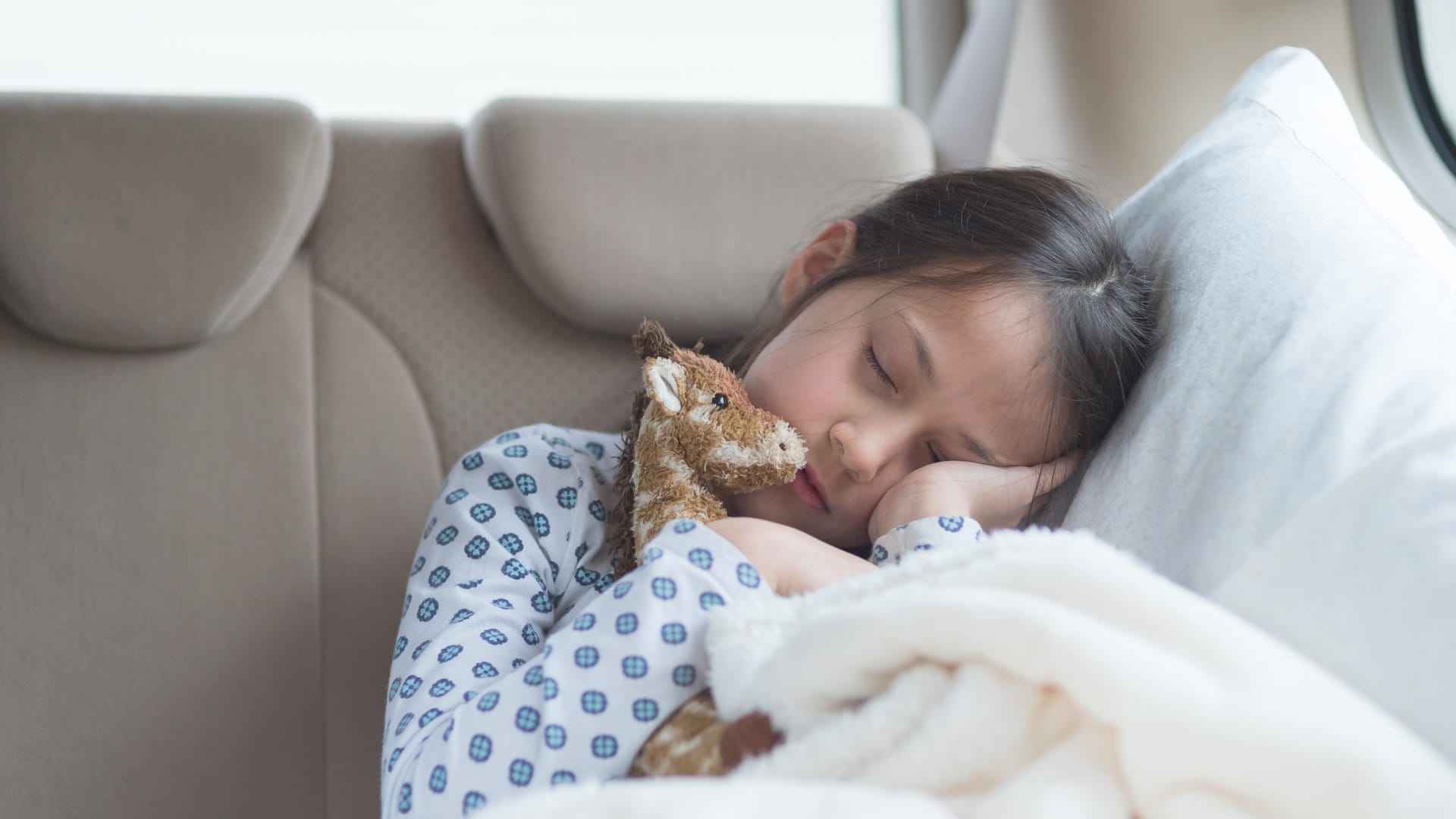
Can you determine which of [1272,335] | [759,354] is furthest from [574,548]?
[1272,335]

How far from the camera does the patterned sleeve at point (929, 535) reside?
812 mm

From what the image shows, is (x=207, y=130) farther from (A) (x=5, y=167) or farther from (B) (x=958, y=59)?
(B) (x=958, y=59)

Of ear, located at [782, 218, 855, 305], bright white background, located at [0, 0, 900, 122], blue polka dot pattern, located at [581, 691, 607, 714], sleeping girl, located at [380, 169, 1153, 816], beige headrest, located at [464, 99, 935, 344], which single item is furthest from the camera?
bright white background, located at [0, 0, 900, 122]

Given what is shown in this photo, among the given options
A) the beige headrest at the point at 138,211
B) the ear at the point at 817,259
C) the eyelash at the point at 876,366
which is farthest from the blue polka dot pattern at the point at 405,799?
the beige headrest at the point at 138,211

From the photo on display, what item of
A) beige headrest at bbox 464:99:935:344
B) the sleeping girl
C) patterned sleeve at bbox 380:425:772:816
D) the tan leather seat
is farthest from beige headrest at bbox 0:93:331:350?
patterned sleeve at bbox 380:425:772:816

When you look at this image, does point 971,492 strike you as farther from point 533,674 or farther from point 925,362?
point 533,674

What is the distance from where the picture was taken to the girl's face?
0.89 meters

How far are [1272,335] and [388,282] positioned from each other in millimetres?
1004

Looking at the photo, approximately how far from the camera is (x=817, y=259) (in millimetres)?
1080

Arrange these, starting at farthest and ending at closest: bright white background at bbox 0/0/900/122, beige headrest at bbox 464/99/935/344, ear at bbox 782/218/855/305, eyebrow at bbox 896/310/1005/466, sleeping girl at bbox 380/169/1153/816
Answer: bright white background at bbox 0/0/900/122, beige headrest at bbox 464/99/935/344, ear at bbox 782/218/855/305, eyebrow at bbox 896/310/1005/466, sleeping girl at bbox 380/169/1153/816

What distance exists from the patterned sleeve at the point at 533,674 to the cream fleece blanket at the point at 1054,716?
10 cm

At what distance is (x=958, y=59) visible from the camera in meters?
1.68

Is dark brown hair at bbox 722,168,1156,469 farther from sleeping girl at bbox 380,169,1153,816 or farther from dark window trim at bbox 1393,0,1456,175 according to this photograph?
dark window trim at bbox 1393,0,1456,175

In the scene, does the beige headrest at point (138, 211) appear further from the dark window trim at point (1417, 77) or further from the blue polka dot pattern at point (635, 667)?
the dark window trim at point (1417, 77)
